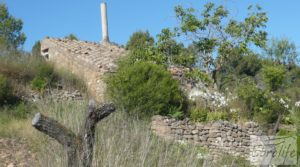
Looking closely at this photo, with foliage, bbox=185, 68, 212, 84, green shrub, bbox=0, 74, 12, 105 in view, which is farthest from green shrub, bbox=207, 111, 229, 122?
green shrub, bbox=0, 74, 12, 105

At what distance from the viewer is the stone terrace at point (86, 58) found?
16.1 meters

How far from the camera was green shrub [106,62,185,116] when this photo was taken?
39.2 feet

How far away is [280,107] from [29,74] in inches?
317

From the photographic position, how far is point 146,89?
12.4 m

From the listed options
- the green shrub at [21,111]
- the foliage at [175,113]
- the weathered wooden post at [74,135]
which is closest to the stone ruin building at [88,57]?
the foliage at [175,113]

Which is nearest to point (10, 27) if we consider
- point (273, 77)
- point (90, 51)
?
point (90, 51)

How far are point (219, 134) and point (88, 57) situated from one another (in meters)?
7.15

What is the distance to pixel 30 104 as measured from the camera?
1173cm

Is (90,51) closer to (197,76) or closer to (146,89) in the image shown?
(197,76)

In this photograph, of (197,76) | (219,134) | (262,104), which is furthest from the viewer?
(197,76)

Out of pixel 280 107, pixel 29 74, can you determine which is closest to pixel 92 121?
pixel 29 74

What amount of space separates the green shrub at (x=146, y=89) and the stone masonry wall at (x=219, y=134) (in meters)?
0.54

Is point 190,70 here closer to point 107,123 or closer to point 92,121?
point 107,123

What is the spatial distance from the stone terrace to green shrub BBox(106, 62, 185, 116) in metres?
1.82
